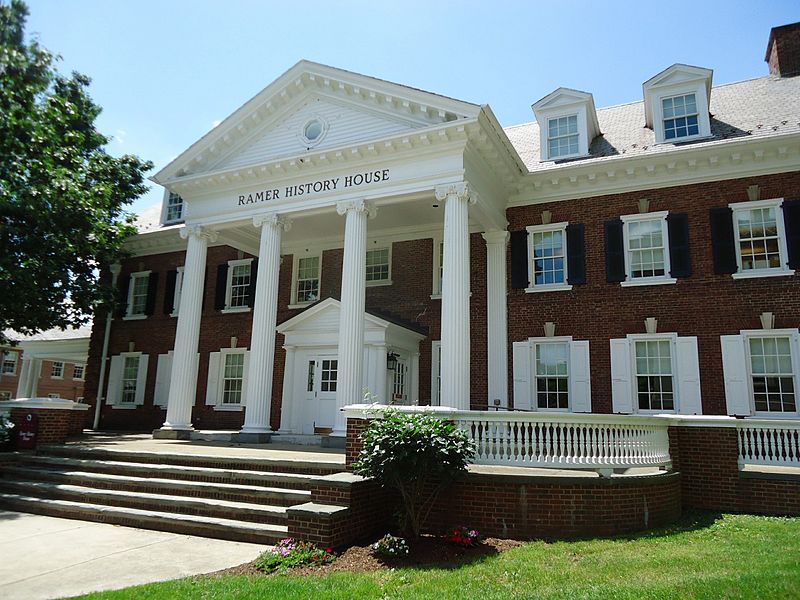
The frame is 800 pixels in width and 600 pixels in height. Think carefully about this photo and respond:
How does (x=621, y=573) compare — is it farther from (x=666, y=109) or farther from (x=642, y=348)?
(x=666, y=109)

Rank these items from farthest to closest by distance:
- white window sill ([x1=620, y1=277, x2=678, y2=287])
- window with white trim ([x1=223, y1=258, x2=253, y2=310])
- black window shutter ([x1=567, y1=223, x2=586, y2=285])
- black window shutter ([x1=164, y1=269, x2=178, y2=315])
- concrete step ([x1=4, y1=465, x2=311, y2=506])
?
black window shutter ([x1=164, y1=269, x2=178, y2=315]) < window with white trim ([x1=223, y1=258, x2=253, y2=310]) < black window shutter ([x1=567, y1=223, x2=586, y2=285]) < white window sill ([x1=620, y1=277, x2=678, y2=287]) < concrete step ([x1=4, y1=465, x2=311, y2=506])

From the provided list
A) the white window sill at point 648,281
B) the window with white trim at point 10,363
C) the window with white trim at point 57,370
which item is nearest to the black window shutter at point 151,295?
the white window sill at point 648,281

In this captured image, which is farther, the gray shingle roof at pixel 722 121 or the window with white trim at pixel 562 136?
the window with white trim at pixel 562 136

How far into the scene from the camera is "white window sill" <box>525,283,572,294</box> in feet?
52.7

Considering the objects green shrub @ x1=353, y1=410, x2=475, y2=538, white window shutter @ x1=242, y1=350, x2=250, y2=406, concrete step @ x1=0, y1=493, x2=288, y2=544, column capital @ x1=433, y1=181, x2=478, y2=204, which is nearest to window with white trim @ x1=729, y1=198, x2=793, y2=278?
column capital @ x1=433, y1=181, x2=478, y2=204

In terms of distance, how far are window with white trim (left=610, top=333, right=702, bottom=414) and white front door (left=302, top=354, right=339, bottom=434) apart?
794cm

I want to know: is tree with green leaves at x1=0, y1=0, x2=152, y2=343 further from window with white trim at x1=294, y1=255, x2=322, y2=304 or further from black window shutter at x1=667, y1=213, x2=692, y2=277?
black window shutter at x1=667, y1=213, x2=692, y2=277

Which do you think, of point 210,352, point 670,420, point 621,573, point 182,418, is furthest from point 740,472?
point 210,352

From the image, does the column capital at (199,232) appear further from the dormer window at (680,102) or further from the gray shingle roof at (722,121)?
the dormer window at (680,102)

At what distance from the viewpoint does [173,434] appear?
54.9 feet

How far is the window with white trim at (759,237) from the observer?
561 inches

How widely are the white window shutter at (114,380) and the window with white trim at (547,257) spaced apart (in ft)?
53.2

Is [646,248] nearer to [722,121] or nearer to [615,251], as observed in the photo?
[615,251]

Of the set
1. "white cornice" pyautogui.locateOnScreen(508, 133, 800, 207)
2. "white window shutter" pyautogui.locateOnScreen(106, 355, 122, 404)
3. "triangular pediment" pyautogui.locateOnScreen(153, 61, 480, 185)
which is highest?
"triangular pediment" pyautogui.locateOnScreen(153, 61, 480, 185)
